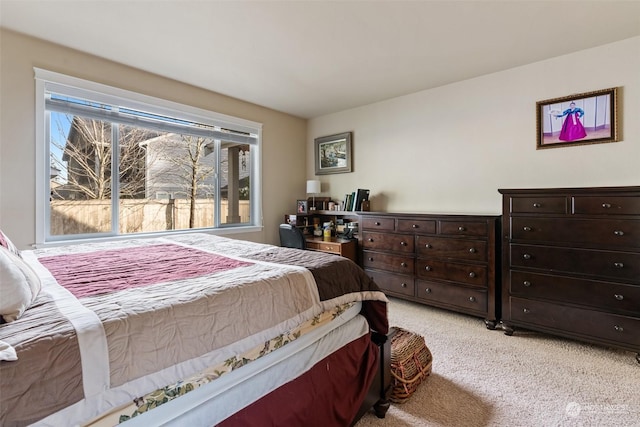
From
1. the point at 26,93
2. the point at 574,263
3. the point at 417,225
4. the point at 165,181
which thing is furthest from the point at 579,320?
the point at 26,93

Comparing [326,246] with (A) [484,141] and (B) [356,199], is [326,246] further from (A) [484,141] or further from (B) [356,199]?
(A) [484,141]

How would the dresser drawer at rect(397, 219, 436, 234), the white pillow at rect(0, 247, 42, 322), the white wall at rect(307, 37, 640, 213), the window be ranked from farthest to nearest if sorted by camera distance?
the dresser drawer at rect(397, 219, 436, 234)
the window
the white wall at rect(307, 37, 640, 213)
the white pillow at rect(0, 247, 42, 322)

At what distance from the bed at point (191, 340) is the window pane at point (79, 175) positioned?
3.53ft

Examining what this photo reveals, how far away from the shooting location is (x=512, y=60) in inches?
112

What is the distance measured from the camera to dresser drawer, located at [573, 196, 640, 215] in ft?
6.87

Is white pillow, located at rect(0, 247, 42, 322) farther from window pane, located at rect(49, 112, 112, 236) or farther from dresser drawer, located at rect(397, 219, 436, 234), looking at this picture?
dresser drawer, located at rect(397, 219, 436, 234)

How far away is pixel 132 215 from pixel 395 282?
9.62ft

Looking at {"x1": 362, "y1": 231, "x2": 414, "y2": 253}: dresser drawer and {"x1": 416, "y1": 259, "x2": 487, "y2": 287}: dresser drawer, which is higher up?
{"x1": 362, "y1": 231, "x2": 414, "y2": 253}: dresser drawer

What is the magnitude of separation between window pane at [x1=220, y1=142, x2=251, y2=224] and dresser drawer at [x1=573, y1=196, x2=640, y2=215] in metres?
3.56

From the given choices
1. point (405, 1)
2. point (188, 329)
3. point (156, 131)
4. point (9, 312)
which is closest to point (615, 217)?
point (405, 1)

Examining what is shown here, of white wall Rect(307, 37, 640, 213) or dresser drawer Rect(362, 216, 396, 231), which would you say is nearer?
white wall Rect(307, 37, 640, 213)

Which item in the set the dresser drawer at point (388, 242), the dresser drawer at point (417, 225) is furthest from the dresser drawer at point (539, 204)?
the dresser drawer at point (388, 242)

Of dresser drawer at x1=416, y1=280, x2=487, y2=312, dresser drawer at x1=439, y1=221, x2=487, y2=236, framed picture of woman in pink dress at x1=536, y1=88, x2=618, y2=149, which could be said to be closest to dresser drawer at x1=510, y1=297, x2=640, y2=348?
dresser drawer at x1=416, y1=280, x2=487, y2=312

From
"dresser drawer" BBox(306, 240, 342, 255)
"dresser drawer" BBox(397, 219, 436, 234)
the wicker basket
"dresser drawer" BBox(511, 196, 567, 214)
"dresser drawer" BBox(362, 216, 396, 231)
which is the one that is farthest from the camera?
"dresser drawer" BBox(306, 240, 342, 255)
